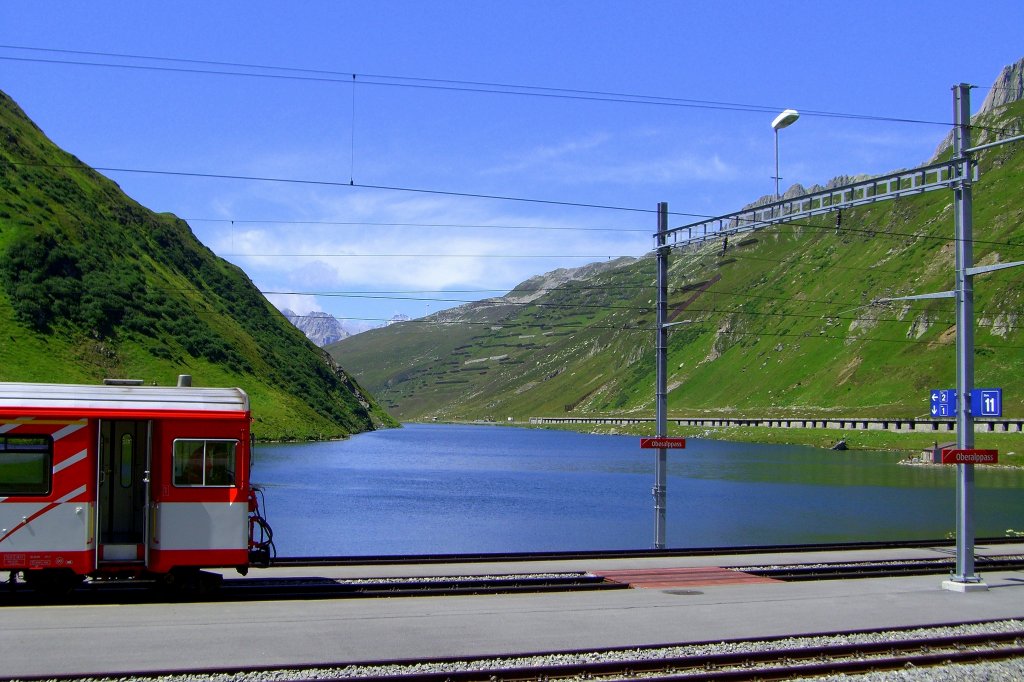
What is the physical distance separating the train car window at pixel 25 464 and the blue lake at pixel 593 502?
22.6 m

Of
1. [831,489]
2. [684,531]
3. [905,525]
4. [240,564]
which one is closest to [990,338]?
[831,489]

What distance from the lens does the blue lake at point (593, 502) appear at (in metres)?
50.5

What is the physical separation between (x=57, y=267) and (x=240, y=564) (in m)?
124

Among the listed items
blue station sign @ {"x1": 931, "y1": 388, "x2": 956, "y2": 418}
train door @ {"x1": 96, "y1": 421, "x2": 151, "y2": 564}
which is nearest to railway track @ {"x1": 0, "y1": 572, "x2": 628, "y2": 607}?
train door @ {"x1": 96, "y1": 421, "x2": 151, "y2": 564}

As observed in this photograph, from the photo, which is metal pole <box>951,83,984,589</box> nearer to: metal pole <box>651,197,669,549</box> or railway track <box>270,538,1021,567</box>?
railway track <box>270,538,1021,567</box>

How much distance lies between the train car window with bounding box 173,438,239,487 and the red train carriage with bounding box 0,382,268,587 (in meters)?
0.02

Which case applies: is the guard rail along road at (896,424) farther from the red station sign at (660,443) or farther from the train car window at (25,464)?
the train car window at (25,464)

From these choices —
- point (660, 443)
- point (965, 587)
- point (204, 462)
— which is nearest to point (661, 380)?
point (660, 443)

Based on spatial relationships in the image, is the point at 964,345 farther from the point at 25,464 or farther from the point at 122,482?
the point at 25,464

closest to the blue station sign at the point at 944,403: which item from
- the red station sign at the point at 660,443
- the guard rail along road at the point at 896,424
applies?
the red station sign at the point at 660,443

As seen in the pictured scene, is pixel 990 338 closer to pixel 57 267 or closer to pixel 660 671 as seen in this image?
pixel 57 267

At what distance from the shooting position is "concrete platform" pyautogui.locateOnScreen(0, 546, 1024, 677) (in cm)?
1656

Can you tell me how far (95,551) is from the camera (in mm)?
21469

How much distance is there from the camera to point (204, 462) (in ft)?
73.5
